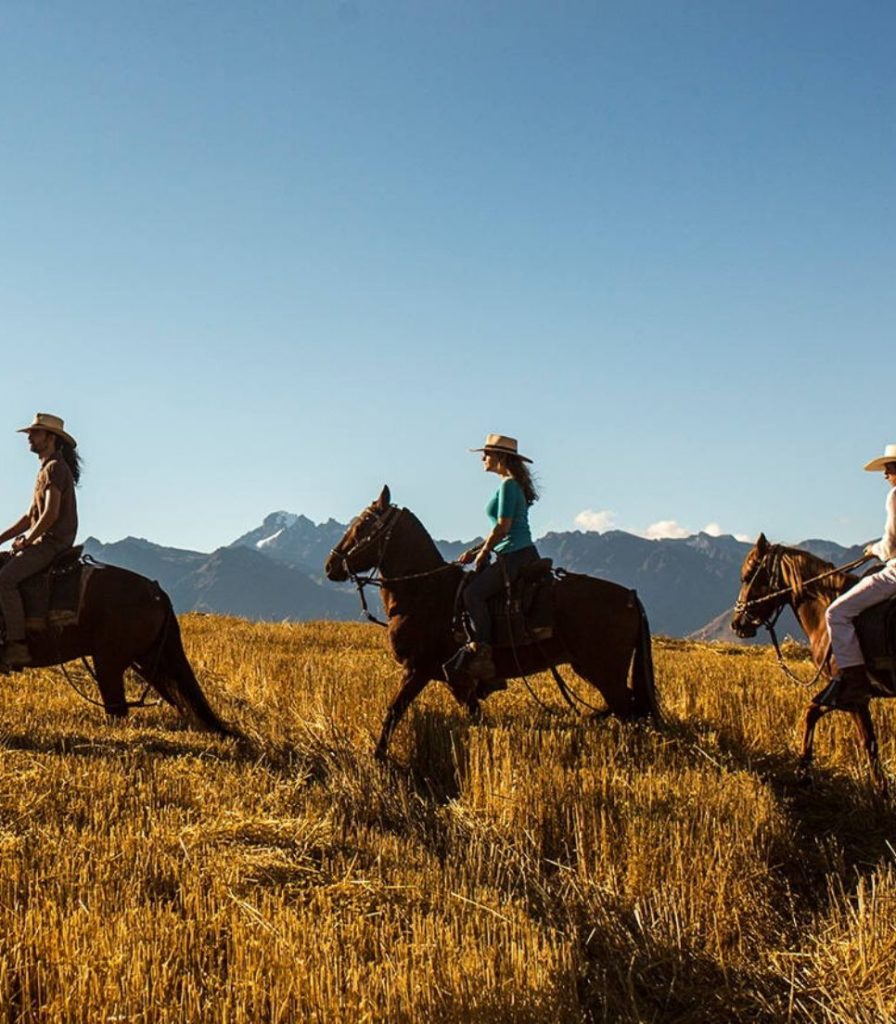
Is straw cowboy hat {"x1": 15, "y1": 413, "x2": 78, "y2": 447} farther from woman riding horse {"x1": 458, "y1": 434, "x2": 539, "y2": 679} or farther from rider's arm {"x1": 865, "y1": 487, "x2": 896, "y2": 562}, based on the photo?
rider's arm {"x1": 865, "y1": 487, "x2": 896, "y2": 562}

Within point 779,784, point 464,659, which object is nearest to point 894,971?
point 779,784

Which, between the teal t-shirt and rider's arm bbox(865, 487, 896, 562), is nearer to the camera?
rider's arm bbox(865, 487, 896, 562)

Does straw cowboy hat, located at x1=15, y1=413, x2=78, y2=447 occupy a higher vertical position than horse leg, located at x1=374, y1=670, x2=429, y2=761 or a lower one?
higher

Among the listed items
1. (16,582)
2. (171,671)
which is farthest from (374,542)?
(16,582)

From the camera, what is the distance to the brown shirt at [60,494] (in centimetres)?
922

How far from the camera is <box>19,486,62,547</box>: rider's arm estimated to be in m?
9.09

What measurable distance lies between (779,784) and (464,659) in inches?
122

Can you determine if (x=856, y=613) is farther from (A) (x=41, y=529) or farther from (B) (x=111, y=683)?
(A) (x=41, y=529)

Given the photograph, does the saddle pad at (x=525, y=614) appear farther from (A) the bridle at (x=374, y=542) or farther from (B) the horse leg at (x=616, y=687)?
(A) the bridle at (x=374, y=542)

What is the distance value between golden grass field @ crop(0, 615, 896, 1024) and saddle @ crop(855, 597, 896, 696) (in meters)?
0.91

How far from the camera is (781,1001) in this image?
439cm

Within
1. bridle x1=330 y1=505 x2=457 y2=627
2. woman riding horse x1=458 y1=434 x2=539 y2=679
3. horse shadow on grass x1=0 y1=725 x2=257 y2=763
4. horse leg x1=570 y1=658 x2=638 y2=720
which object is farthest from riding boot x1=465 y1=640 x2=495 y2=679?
horse shadow on grass x1=0 y1=725 x2=257 y2=763

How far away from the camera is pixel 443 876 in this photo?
17.0 ft

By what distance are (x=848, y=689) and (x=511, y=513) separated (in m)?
3.43
